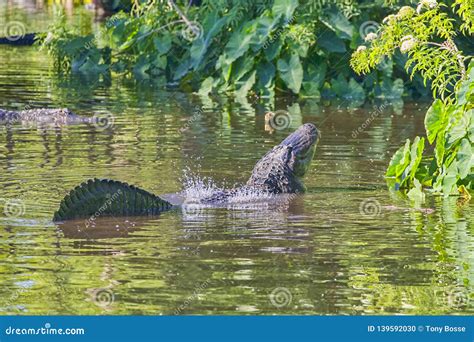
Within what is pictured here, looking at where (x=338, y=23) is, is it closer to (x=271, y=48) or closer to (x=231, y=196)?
(x=271, y=48)

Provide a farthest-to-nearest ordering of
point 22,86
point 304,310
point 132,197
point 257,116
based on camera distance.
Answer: point 22,86
point 257,116
point 132,197
point 304,310

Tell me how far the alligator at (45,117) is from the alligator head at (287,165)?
5689mm

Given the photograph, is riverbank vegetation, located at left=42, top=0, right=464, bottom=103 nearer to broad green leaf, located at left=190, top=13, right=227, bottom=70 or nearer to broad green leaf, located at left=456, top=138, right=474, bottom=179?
broad green leaf, located at left=190, top=13, right=227, bottom=70

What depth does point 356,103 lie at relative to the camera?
69.1ft

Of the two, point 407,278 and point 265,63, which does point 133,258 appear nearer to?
point 407,278

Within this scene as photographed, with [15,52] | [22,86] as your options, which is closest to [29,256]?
[22,86]

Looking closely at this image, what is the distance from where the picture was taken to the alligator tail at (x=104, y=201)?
1141 cm

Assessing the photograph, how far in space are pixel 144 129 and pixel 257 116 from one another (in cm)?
220

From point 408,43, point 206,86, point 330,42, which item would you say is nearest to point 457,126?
point 408,43

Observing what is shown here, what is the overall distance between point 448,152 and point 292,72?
336 inches

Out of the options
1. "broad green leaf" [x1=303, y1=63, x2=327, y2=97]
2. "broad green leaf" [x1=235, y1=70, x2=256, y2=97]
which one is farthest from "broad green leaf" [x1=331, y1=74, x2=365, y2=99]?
"broad green leaf" [x1=235, y1=70, x2=256, y2=97]

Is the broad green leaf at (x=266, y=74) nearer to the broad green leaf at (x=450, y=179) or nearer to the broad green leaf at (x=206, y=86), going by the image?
the broad green leaf at (x=206, y=86)

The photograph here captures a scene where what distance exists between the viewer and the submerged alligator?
11.4m

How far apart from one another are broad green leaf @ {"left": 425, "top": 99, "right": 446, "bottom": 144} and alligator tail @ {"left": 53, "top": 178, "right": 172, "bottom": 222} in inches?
117
